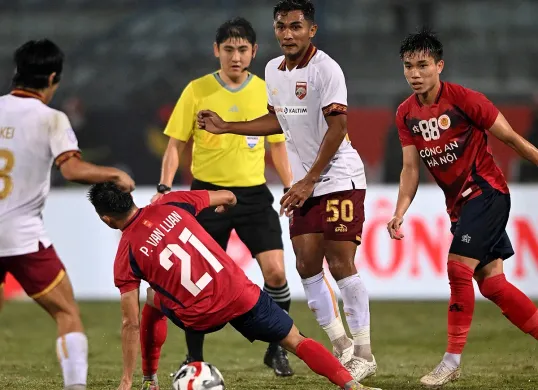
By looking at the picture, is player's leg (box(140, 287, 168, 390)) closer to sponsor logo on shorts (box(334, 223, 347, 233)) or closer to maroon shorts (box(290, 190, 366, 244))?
maroon shorts (box(290, 190, 366, 244))

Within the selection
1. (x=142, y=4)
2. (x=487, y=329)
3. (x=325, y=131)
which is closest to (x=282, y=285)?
(x=325, y=131)

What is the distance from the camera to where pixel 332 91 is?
6324 millimetres

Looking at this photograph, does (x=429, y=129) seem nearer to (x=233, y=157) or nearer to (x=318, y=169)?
(x=318, y=169)

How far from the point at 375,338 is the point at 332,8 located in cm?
966

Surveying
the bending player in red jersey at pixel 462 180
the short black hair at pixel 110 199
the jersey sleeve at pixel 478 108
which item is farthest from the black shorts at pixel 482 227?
the short black hair at pixel 110 199

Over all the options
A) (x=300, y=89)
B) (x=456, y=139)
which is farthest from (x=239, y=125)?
(x=456, y=139)

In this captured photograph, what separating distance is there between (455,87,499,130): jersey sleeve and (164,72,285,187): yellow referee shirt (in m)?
1.78

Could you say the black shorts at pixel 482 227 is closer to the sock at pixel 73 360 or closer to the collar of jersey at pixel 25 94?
the sock at pixel 73 360

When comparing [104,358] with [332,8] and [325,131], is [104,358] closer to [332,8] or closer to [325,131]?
[325,131]

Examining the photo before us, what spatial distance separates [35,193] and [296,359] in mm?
3384

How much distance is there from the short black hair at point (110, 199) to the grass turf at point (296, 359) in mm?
1566

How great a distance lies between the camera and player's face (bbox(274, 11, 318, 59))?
20.9ft

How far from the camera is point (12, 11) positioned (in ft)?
60.7

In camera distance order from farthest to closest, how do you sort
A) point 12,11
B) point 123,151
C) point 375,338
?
point 12,11 < point 123,151 < point 375,338
